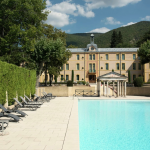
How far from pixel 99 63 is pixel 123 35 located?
70598mm

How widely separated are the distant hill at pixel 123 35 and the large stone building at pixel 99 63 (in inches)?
2107

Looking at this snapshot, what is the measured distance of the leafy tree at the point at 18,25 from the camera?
55.6ft

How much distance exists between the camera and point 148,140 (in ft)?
19.9

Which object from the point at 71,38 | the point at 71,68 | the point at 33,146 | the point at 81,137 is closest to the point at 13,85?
the point at 81,137

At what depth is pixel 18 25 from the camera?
55.7 feet

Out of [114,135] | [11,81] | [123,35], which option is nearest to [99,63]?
[11,81]

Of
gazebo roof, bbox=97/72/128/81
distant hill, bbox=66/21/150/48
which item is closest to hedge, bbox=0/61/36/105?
gazebo roof, bbox=97/72/128/81

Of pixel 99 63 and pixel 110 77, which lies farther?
pixel 99 63

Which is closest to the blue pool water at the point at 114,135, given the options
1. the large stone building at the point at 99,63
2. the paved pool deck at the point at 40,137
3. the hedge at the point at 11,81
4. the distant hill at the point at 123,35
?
the paved pool deck at the point at 40,137

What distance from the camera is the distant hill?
102 m

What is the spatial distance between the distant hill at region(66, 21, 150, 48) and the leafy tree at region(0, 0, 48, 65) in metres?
78.7

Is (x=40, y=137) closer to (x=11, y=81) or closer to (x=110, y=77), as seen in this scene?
(x=11, y=81)

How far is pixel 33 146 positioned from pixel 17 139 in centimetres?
78

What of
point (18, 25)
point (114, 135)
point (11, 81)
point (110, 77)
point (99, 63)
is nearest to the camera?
point (114, 135)
